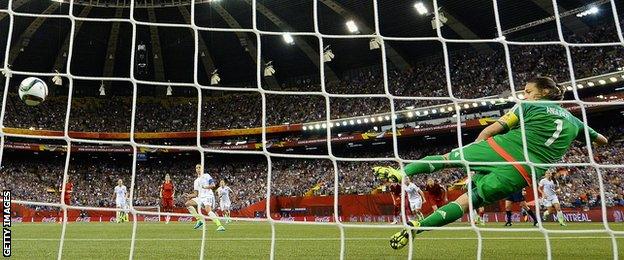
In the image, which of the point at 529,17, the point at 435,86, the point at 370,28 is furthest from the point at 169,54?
the point at 529,17

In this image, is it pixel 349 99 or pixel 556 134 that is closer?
pixel 556 134

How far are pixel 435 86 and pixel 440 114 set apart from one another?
1.76 meters

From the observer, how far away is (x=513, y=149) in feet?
12.4

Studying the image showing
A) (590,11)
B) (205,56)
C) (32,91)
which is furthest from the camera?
(205,56)

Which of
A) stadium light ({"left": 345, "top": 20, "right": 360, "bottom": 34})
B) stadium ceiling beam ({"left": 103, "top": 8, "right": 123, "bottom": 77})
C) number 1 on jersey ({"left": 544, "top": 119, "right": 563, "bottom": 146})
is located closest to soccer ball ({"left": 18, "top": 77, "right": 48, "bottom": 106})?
number 1 on jersey ({"left": 544, "top": 119, "right": 563, "bottom": 146})

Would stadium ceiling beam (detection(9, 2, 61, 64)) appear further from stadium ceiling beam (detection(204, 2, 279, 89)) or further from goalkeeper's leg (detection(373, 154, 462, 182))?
goalkeeper's leg (detection(373, 154, 462, 182))

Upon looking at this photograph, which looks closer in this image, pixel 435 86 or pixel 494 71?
pixel 494 71

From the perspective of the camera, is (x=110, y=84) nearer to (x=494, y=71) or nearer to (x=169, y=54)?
(x=169, y=54)

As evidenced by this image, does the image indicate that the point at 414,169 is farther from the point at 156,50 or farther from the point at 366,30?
the point at 156,50

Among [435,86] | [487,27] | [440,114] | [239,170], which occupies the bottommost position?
[239,170]

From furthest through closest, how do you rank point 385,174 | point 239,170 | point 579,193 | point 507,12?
point 239,170 → point 507,12 → point 579,193 → point 385,174

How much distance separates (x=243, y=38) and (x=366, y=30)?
19.4 feet

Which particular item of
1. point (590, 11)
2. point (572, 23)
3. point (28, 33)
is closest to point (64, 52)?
point (28, 33)

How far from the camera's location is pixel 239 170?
29141 millimetres
